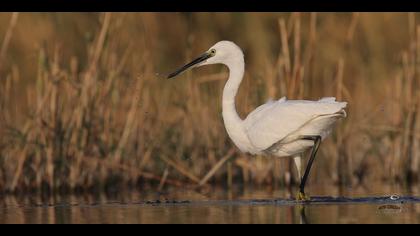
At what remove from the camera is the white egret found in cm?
1093

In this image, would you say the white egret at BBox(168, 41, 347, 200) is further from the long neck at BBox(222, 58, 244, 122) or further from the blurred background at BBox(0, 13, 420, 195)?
the blurred background at BBox(0, 13, 420, 195)

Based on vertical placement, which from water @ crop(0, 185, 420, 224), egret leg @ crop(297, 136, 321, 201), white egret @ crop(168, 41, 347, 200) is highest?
white egret @ crop(168, 41, 347, 200)

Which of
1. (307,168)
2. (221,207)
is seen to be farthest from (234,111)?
(221,207)

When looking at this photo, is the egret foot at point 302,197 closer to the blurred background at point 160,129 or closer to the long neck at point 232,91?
the long neck at point 232,91

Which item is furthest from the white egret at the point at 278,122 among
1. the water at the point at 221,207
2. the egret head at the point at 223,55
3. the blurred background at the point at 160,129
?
the blurred background at the point at 160,129

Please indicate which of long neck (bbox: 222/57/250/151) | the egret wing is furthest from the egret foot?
long neck (bbox: 222/57/250/151)

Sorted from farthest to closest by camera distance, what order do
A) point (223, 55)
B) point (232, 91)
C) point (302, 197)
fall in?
point (223, 55)
point (232, 91)
point (302, 197)

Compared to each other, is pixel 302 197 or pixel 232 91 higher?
pixel 232 91

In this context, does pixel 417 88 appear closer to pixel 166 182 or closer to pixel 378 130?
pixel 378 130

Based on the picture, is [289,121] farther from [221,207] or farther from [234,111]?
[221,207]

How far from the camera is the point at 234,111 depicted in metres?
11.8

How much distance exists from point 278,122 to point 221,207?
1351mm
